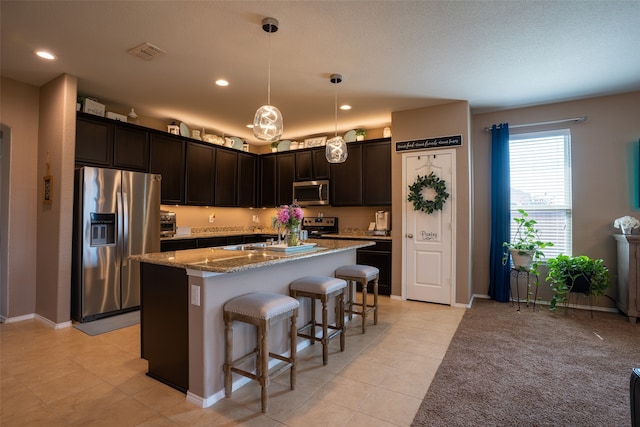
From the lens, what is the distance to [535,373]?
97.6 inches

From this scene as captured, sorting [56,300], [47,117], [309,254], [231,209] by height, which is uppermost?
[47,117]

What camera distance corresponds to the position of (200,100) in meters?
4.24

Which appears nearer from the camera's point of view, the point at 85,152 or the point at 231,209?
the point at 85,152

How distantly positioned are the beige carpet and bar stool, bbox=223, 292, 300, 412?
0.92 m

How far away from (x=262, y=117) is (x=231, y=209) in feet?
13.3

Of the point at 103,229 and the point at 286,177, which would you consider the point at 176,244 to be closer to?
the point at 103,229

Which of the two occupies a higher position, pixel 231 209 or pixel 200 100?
pixel 200 100

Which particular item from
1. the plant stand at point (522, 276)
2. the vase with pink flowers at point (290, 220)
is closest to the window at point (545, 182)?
the plant stand at point (522, 276)

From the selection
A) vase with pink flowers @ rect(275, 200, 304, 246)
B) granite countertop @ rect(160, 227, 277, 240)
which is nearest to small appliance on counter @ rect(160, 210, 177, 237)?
granite countertop @ rect(160, 227, 277, 240)

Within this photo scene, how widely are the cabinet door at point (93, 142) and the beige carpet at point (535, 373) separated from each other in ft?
14.0

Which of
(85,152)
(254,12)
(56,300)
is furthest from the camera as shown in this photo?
(85,152)

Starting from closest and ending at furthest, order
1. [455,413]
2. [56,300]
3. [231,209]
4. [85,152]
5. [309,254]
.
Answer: [455,413] → [309,254] → [56,300] → [85,152] → [231,209]

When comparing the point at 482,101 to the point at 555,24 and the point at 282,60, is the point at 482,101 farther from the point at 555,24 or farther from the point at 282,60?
the point at 282,60

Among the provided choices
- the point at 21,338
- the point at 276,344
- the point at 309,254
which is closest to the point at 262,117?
the point at 309,254
